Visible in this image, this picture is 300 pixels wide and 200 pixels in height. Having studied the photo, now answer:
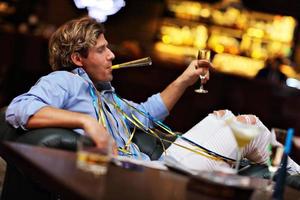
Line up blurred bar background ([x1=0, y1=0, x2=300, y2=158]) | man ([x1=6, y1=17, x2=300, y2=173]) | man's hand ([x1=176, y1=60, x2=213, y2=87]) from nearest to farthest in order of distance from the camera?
man ([x1=6, y1=17, x2=300, y2=173]) < man's hand ([x1=176, y1=60, x2=213, y2=87]) < blurred bar background ([x1=0, y1=0, x2=300, y2=158])

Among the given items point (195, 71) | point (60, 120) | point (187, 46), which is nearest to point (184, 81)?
point (195, 71)

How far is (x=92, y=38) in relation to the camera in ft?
11.2

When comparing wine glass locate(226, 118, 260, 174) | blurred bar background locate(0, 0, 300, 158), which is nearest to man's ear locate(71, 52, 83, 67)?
wine glass locate(226, 118, 260, 174)

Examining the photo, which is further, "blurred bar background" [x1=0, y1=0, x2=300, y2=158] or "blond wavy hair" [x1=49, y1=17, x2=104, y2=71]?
"blurred bar background" [x1=0, y1=0, x2=300, y2=158]

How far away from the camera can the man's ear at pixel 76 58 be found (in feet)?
11.3

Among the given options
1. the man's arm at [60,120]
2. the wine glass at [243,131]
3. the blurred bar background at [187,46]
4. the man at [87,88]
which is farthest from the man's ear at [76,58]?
the blurred bar background at [187,46]

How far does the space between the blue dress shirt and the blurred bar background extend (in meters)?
4.16

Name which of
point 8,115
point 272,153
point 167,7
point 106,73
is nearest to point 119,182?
point 272,153

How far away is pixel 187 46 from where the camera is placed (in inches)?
432

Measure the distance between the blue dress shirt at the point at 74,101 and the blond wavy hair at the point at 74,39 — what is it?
9 centimetres

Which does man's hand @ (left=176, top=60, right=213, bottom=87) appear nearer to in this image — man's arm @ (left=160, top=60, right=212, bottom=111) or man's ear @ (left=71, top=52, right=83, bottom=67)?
man's arm @ (left=160, top=60, right=212, bottom=111)

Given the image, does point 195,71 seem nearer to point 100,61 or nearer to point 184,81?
point 184,81

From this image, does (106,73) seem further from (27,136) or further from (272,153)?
(272,153)

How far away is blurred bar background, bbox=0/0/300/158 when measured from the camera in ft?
26.1
